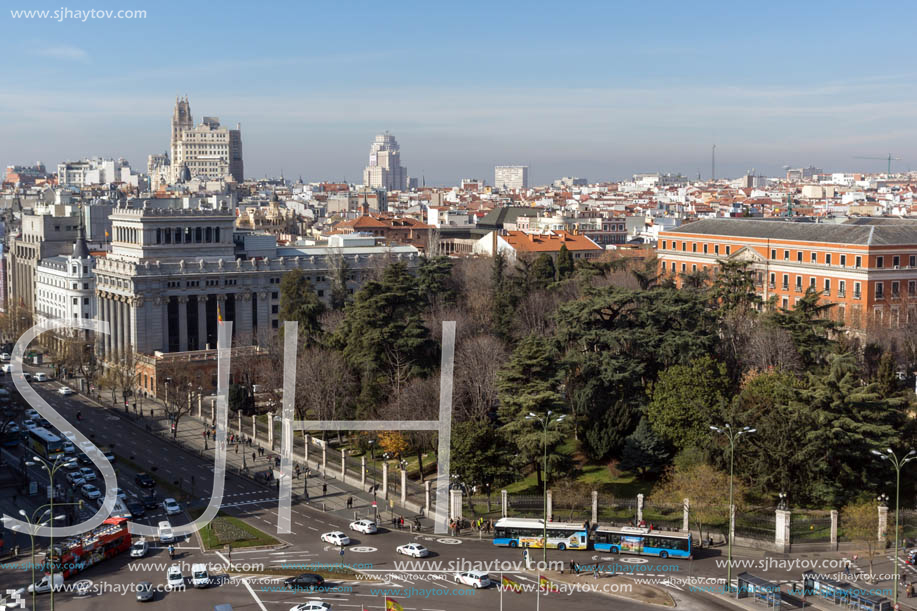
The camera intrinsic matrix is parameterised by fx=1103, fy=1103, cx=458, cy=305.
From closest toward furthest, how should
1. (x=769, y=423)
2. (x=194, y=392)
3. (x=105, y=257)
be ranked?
(x=769, y=423) < (x=194, y=392) < (x=105, y=257)

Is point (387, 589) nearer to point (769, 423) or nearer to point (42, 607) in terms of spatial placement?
point (42, 607)

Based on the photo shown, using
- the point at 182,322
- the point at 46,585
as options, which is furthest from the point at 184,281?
the point at 46,585

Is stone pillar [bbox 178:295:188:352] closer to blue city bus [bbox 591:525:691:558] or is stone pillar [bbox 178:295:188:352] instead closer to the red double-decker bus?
the red double-decker bus

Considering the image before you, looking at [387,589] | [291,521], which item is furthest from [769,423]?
[291,521]

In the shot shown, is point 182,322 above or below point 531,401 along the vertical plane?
below

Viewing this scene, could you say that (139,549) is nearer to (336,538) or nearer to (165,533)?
(165,533)

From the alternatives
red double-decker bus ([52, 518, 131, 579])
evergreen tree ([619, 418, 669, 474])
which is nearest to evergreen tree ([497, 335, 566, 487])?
evergreen tree ([619, 418, 669, 474])

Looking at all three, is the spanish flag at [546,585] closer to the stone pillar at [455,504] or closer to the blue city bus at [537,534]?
the blue city bus at [537,534]
